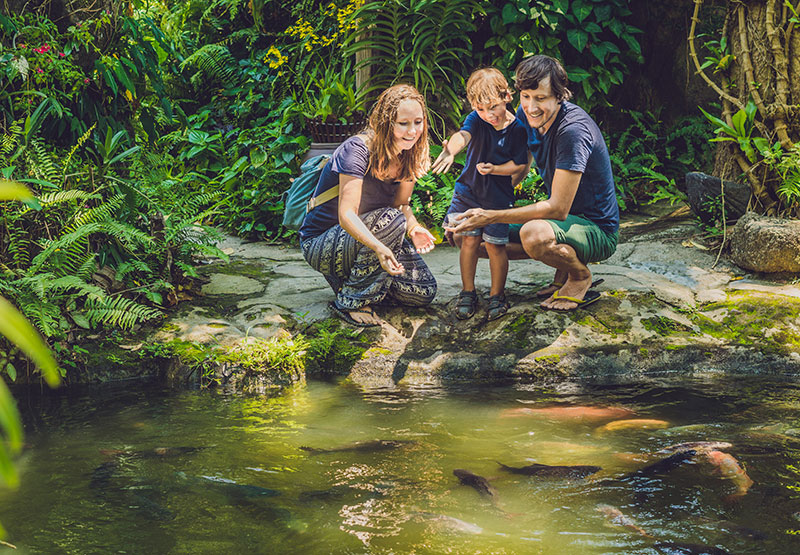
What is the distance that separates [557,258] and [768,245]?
7.02ft

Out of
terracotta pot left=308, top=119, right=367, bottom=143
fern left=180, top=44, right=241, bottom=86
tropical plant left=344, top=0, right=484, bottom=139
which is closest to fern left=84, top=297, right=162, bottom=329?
terracotta pot left=308, top=119, right=367, bottom=143

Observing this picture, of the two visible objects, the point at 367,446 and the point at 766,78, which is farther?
the point at 766,78

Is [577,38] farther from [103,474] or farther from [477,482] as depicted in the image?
[103,474]

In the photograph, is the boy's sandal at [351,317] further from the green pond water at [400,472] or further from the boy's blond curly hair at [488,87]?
the boy's blond curly hair at [488,87]

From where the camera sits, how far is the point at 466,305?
16.5 feet

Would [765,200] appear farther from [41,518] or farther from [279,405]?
[41,518]

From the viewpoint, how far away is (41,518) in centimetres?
282

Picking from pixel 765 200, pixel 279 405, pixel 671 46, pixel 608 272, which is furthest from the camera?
pixel 671 46

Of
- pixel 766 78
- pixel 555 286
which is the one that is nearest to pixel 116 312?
pixel 555 286

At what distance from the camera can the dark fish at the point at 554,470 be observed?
321 centimetres

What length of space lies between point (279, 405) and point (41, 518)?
5.26ft

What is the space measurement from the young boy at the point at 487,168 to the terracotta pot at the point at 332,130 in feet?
10.1

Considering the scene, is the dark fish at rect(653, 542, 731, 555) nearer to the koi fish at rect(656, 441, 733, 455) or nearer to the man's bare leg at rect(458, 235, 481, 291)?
the koi fish at rect(656, 441, 733, 455)

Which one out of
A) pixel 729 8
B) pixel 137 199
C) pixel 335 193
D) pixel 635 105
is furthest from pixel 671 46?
pixel 137 199
